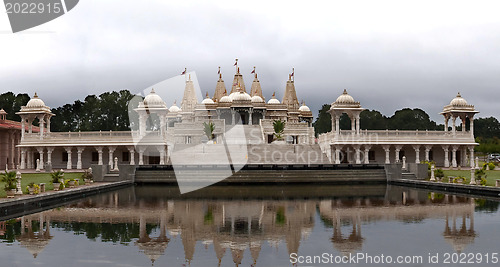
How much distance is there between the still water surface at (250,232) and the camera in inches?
468

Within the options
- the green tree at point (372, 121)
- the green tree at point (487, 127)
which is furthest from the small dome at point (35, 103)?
the green tree at point (487, 127)

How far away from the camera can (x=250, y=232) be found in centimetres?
1503

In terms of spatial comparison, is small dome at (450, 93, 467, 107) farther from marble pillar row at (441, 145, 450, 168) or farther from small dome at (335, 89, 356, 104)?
small dome at (335, 89, 356, 104)

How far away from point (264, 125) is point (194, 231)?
145ft

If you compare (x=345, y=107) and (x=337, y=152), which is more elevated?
(x=345, y=107)

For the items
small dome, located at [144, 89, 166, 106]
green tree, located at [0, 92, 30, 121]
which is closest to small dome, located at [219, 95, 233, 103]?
small dome, located at [144, 89, 166, 106]

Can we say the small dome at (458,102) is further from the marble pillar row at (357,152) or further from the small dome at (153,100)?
the small dome at (153,100)

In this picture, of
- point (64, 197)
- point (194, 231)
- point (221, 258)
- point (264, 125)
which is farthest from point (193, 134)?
point (221, 258)

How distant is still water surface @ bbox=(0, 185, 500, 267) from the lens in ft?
39.0

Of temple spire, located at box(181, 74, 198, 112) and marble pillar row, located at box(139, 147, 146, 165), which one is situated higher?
temple spire, located at box(181, 74, 198, 112)

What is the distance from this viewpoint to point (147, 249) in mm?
12891

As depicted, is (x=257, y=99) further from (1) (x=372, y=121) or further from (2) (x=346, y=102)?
(1) (x=372, y=121)

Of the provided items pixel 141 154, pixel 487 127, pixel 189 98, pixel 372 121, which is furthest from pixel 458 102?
pixel 487 127

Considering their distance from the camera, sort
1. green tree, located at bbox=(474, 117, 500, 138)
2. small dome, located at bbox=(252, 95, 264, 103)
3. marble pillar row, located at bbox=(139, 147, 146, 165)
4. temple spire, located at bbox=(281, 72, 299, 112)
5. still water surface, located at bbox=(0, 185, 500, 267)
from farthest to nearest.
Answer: green tree, located at bbox=(474, 117, 500, 138), temple spire, located at bbox=(281, 72, 299, 112), small dome, located at bbox=(252, 95, 264, 103), marble pillar row, located at bbox=(139, 147, 146, 165), still water surface, located at bbox=(0, 185, 500, 267)
